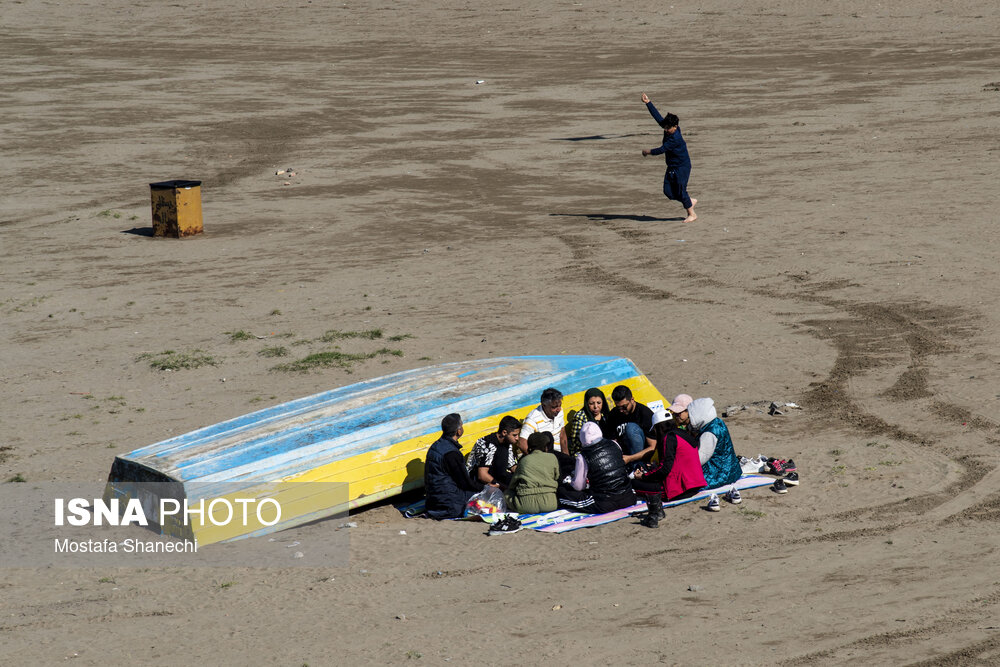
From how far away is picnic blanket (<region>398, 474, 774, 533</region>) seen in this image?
887cm

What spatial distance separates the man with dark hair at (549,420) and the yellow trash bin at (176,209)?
33.8 feet

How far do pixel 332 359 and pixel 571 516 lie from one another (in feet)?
15.0

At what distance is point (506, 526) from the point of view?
8805mm

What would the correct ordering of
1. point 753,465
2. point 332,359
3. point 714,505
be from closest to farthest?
point 714,505
point 753,465
point 332,359

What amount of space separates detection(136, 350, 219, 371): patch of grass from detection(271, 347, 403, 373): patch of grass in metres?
0.86

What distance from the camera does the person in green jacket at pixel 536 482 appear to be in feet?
29.8

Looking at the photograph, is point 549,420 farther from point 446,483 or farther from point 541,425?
point 446,483

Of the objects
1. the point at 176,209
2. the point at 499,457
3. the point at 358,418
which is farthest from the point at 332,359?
the point at 176,209

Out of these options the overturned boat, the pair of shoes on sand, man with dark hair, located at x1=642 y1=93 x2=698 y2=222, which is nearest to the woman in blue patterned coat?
the pair of shoes on sand

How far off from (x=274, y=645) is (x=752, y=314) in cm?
828

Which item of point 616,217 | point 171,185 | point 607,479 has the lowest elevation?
point 607,479

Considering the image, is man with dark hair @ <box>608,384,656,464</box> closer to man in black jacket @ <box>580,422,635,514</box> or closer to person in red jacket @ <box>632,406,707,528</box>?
person in red jacket @ <box>632,406,707,528</box>

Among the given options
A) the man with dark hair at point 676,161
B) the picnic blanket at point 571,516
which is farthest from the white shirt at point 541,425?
the man with dark hair at point 676,161

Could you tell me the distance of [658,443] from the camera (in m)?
9.75
